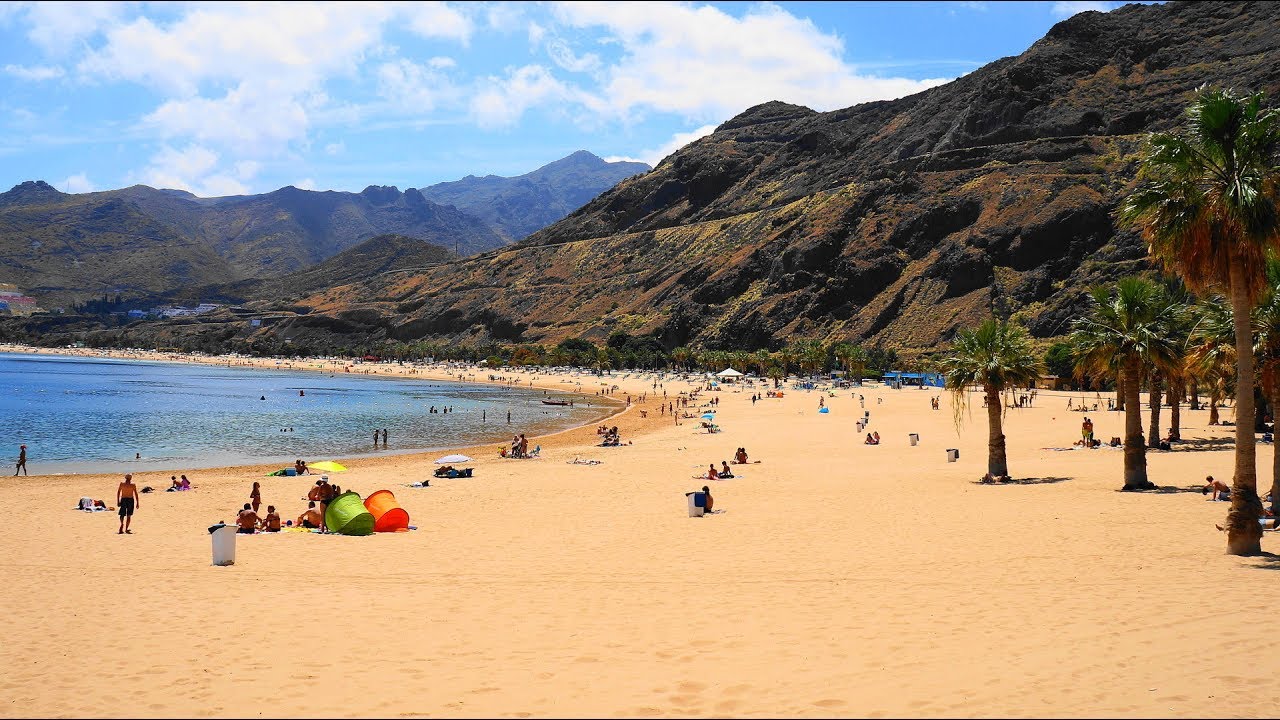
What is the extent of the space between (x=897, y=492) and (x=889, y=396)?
168 feet

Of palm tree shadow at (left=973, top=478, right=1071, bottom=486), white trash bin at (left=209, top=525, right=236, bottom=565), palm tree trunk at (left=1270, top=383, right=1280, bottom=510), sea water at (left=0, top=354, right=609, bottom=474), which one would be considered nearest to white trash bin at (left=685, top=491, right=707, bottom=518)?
palm tree shadow at (left=973, top=478, right=1071, bottom=486)

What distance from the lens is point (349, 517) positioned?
691 inches

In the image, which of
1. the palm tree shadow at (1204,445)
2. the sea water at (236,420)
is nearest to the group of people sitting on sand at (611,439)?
the sea water at (236,420)

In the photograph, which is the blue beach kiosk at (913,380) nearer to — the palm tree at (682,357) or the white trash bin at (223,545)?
the palm tree at (682,357)

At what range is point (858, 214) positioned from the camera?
13775 cm

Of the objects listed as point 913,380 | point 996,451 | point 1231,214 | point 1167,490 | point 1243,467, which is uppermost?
point 1231,214

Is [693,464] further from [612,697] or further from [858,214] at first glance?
[858,214]

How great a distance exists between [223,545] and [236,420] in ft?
149

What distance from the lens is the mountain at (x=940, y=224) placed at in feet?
355

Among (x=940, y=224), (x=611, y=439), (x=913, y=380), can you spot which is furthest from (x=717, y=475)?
(x=940, y=224)

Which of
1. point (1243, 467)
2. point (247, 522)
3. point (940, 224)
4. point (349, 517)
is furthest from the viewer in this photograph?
point (940, 224)

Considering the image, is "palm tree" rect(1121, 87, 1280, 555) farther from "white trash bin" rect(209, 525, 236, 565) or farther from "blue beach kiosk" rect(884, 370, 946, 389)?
"blue beach kiosk" rect(884, 370, 946, 389)

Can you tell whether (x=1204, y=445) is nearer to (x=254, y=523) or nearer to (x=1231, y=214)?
(x=1231, y=214)

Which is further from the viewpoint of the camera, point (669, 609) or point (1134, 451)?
point (1134, 451)
